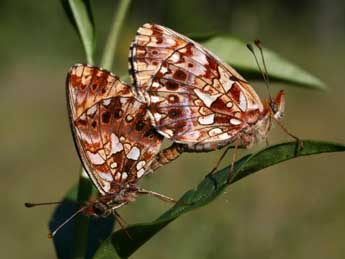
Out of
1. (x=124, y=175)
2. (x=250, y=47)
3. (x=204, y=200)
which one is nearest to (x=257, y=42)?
(x=250, y=47)

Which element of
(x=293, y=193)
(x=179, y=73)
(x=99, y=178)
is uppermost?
(x=179, y=73)

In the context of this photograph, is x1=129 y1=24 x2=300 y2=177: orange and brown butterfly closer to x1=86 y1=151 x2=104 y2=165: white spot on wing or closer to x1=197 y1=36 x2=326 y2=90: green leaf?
x1=197 y1=36 x2=326 y2=90: green leaf

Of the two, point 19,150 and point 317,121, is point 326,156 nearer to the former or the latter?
point 317,121

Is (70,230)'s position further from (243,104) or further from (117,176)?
(243,104)

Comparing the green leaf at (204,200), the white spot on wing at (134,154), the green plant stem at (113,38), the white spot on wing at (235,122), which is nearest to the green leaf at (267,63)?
the white spot on wing at (235,122)

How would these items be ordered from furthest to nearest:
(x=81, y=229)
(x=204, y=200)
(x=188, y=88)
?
(x=188, y=88) → (x=81, y=229) → (x=204, y=200)

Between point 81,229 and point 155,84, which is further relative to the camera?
point 155,84

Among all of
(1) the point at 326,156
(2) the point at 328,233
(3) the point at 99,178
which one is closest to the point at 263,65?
(3) the point at 99,178

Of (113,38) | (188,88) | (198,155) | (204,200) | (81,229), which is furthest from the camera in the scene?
(198,155)
